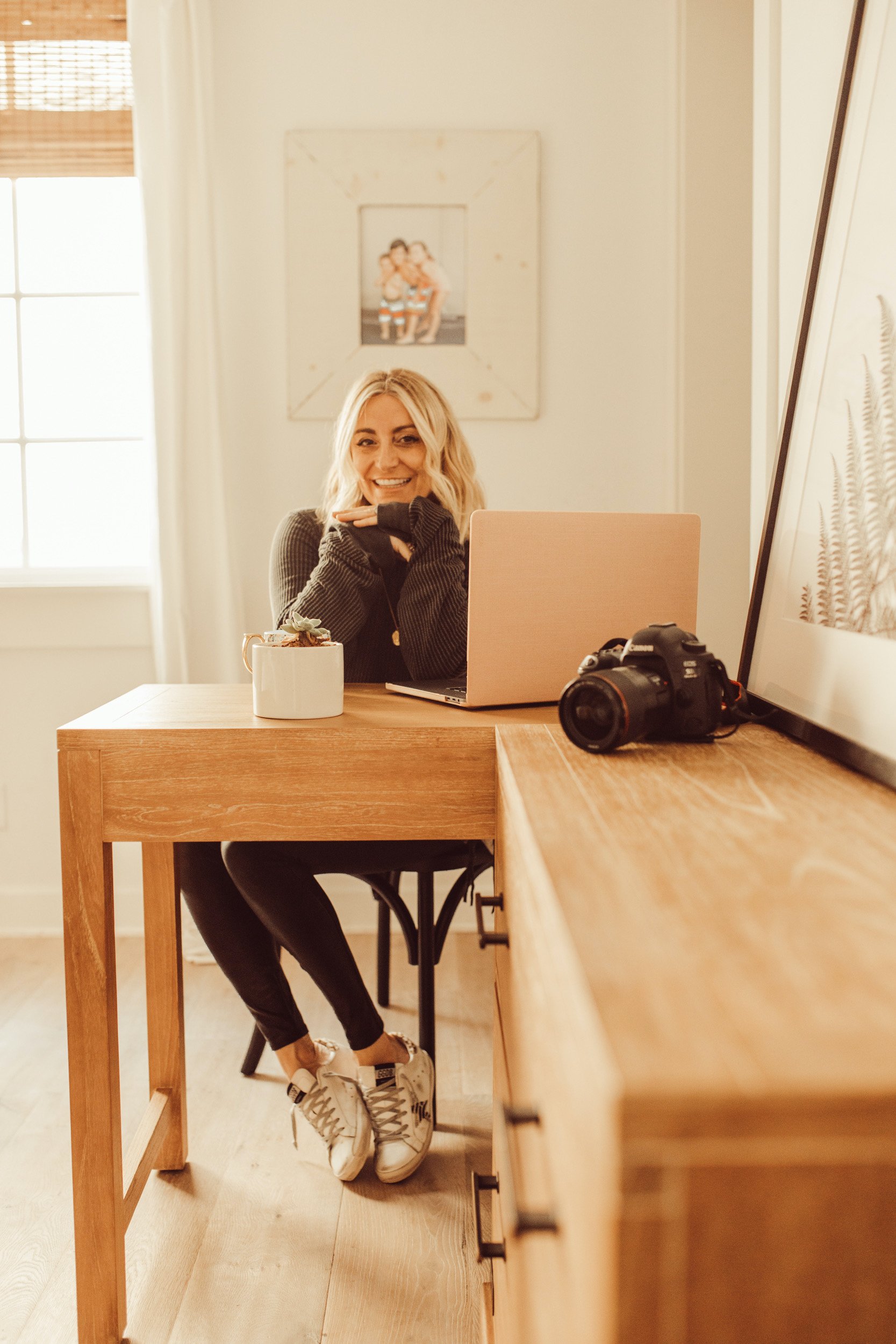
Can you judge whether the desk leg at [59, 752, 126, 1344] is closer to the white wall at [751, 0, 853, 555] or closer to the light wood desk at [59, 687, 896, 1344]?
the light wood desk at [59, 687, 896, 1344]

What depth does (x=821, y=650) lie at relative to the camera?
1.01 m

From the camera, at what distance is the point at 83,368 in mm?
2500

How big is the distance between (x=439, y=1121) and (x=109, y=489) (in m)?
1.81

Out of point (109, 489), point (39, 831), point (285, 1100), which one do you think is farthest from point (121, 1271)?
point (109, 489)

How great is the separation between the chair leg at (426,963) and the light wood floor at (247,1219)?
0.52 ft

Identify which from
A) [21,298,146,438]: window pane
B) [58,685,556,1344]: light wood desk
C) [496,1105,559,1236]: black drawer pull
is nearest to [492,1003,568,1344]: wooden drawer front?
[496,1105,559,1236]: black drawer pull

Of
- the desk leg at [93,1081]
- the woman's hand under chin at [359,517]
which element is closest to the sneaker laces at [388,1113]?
the desk leg at [93,1081]

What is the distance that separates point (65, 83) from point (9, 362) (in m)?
0.70

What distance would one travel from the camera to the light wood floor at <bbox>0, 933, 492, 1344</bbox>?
116 centimetres

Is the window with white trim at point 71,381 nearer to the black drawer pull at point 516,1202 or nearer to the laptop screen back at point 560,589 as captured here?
the laptop screen back at point 560,589

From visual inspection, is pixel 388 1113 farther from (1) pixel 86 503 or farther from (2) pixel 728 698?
(1) pixel 86 503

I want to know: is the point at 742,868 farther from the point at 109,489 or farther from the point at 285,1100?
the point at 109,489

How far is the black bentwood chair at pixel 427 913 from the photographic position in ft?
4.93

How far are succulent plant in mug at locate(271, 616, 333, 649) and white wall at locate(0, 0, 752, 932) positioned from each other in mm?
1320
